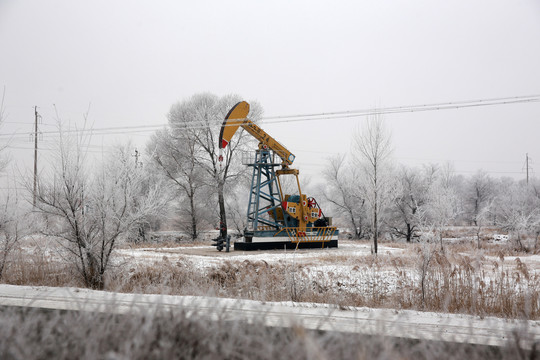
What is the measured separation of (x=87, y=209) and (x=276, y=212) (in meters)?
13.8

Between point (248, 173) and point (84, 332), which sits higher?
point (248, 173)

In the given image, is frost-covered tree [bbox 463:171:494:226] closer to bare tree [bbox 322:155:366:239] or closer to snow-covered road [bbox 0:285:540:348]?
bare tree [bbox 322:155:366:239]

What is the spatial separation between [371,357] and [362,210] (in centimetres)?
3165

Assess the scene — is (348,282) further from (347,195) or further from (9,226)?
(347,195)

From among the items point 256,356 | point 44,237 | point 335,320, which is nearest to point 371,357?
point 256,356

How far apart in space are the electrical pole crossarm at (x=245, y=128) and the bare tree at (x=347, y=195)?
11949 millimetres

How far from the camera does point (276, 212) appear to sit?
20.9m

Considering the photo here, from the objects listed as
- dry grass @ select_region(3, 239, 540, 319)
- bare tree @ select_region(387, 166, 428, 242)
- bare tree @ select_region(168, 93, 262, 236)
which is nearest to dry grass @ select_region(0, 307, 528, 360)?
dry grass @ select_region(3, 239, 540, 319)

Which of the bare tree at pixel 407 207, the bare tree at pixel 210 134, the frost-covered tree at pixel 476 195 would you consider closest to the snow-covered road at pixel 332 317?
the bare tree at pixel 210 134

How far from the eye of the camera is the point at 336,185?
121ft

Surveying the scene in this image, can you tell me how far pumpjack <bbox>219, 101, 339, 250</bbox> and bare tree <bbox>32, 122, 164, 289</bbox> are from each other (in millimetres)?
10638

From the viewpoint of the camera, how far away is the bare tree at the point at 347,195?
33.4 metres

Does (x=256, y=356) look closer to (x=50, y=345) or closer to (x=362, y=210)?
(x=50, y=345)

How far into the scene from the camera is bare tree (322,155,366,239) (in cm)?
3341
